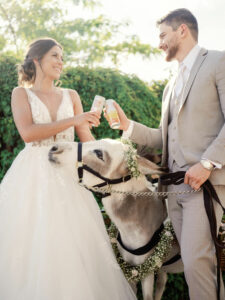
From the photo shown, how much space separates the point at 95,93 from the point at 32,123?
2263mm

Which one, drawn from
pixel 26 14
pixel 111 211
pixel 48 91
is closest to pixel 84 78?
pixel 48 91

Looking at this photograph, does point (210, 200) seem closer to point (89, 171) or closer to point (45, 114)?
point (89, 171)

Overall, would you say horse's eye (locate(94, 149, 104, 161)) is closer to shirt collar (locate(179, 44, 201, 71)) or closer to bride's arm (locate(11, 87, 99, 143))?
bride's arm (locate(11, 87, 99, 143))

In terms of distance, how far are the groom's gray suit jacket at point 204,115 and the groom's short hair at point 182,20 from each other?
23 cm

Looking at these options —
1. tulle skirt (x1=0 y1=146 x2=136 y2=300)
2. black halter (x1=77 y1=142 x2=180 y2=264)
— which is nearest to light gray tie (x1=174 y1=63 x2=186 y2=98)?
black halter (x1=77 y1=142 x2=180 y2=264)

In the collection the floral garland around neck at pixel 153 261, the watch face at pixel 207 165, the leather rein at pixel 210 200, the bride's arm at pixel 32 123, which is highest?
the bride's arm at pixel 32 123

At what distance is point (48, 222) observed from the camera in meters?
2.50

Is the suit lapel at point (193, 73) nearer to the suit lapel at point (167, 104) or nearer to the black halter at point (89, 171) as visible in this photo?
the suit lapel at point (167, 104)

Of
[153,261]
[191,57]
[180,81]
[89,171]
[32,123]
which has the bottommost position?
[153,261]

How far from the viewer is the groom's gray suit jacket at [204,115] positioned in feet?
7.50

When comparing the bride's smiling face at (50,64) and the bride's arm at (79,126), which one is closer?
the bride's smiling face at (50,64)

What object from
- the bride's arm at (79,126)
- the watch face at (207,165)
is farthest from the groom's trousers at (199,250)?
the bride's arm at (79,126)

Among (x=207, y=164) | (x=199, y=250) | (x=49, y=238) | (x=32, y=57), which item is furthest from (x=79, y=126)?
(x=199, y=250)

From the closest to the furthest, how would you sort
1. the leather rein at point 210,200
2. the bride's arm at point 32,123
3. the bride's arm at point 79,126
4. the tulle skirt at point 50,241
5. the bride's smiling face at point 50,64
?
the leather rein at point 210,200
the tulle skirt at point 50,241
the bride's arm at point 32,123
the bride's smiling face at point 50,64
the bride's arm at point 79,126
